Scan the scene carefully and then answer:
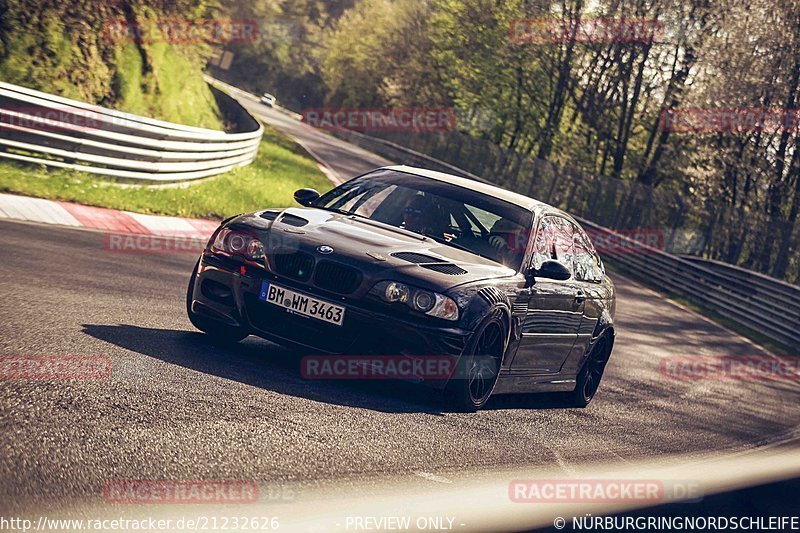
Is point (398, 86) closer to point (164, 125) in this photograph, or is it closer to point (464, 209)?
point (164, 125)

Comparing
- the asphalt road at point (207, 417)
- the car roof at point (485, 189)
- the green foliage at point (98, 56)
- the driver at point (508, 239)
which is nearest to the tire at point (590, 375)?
the asphalt road at point (207, 417)

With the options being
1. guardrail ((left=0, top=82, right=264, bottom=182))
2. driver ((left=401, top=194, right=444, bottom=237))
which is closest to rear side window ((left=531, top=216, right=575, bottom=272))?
driver ((left=401, top=194, right=444, bottom=237))

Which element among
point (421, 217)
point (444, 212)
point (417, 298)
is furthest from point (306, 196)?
point (417, 298)

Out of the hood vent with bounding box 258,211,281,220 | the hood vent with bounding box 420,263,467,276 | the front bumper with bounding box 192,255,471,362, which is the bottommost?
the front bumper with bounding box 192,255,471,362

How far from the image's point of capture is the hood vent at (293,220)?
7.46m

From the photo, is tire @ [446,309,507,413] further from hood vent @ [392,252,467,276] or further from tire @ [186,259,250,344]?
tire @ [186,259,250,344]

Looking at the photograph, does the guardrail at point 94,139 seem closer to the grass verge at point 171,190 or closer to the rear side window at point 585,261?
the grass verge at point 171,190

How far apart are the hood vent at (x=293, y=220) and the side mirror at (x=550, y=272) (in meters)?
1.71

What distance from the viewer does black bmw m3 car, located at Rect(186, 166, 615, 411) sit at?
6.93m

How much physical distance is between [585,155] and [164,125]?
4258cm

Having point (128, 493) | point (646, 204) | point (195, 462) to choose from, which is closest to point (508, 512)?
point (195, 462)

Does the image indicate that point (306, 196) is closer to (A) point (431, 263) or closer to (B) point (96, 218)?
(A) point (431, 263)

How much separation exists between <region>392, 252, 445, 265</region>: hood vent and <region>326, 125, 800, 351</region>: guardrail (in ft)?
64.9

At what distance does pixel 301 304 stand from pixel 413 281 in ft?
2.39
